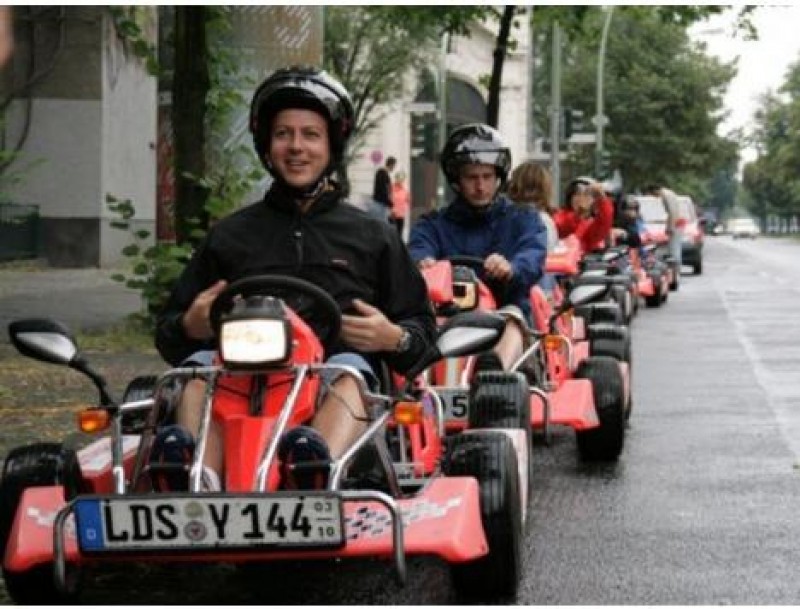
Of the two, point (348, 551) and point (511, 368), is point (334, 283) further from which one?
point (511, 368)

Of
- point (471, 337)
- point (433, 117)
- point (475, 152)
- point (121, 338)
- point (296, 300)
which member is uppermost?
point (433, 117)

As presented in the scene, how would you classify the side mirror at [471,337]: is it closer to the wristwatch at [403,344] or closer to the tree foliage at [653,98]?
the wristwatch at [403,344]

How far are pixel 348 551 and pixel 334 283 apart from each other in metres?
1.26

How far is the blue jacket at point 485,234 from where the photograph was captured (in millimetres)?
9961

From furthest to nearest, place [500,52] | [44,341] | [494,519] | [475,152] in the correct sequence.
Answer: [500,52] → [475,152] → [44,341] → [494,519]

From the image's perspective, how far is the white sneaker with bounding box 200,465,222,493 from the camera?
18.6 feet

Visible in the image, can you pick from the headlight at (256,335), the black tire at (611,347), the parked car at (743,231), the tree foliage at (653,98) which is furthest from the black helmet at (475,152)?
the parked car at (743,231)

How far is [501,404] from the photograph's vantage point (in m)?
7.61

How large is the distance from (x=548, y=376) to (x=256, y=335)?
4.55m

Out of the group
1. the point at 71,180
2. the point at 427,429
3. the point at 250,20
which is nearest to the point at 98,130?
the point at 71,180

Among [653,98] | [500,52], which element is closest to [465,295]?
[500,52]

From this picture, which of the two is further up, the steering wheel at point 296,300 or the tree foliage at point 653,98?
the tree foliage at point 653,98

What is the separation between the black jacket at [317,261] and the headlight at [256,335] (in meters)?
0.66

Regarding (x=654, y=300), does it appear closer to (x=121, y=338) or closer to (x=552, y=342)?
(x=121, y=338)
